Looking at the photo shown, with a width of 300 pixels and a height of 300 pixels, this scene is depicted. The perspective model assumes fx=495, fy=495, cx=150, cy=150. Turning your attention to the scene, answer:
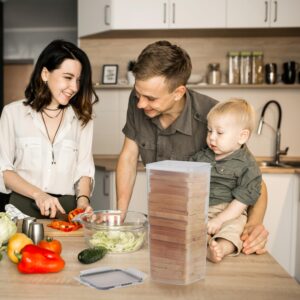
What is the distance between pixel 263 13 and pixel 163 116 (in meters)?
2.05

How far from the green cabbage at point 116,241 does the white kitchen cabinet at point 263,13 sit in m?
2.69

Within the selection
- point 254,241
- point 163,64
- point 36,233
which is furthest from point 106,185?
point 254,241

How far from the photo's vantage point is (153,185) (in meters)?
1.15

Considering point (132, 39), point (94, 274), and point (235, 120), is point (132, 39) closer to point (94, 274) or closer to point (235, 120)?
point (235, 120)

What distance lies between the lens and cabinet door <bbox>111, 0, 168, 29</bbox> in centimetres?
380

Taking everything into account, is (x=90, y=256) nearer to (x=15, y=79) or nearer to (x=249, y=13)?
(x=249, y=13)

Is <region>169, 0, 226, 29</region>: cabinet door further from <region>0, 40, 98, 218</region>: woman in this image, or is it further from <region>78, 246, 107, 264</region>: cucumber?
<region>78, 246, 107, 264</region>: cucumber

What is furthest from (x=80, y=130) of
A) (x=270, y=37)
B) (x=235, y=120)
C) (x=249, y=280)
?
(x=270, y=37)

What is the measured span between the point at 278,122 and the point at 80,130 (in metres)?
2.18

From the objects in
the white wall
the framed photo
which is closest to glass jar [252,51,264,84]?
the framed photo

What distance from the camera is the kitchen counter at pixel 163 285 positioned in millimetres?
1126

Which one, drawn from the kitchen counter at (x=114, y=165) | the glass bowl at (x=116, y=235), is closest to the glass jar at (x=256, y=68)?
the kitchen counter at (x=114, y=165)

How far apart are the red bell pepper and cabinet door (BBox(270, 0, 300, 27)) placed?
3020 mm

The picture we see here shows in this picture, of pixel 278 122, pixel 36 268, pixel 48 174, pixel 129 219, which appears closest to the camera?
pixel 36 268
